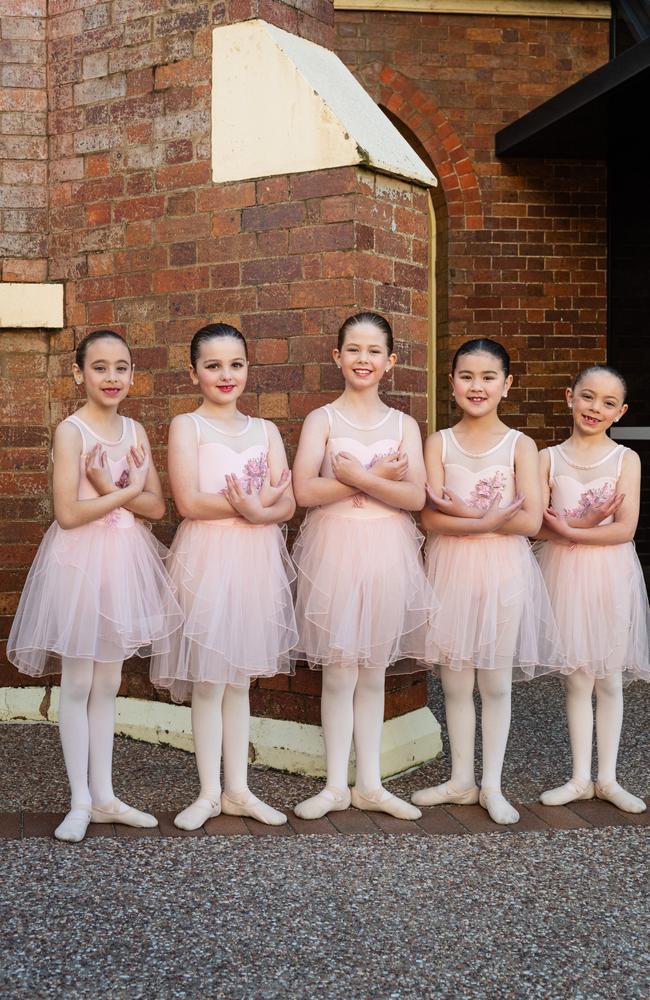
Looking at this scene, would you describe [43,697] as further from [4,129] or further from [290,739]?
[4,129]

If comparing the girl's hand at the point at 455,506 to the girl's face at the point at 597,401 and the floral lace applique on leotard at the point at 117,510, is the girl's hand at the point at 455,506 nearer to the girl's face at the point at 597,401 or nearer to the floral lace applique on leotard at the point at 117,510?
the girl's face at the point at 597,401

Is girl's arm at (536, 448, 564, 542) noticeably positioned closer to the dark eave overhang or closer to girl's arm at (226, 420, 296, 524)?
girl's arm at (226, 420, 296, 524)

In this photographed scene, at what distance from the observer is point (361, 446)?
4023 mm

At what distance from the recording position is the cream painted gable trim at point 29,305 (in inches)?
210

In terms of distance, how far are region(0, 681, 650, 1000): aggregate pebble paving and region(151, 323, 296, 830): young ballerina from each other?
33 cm

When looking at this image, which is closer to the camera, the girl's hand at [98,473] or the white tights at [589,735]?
the girl's hand at [98,473]

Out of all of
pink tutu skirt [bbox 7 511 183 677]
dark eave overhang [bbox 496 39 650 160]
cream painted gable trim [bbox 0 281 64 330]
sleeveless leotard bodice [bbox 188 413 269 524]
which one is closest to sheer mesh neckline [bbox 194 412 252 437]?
sleeveless leotard bodice [bbox 188 413 269 524]

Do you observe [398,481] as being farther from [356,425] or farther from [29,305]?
[29,305]

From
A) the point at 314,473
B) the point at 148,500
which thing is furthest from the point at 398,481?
the point at 148,500

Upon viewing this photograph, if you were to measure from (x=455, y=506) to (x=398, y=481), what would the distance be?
23 centimetres

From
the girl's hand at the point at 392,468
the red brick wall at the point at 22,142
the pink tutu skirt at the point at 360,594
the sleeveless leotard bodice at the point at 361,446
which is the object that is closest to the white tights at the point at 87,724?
the pink tutu skirt at the point at 360,594

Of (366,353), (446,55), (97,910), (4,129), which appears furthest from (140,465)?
(446,55)

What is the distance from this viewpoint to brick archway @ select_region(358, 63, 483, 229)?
845cm

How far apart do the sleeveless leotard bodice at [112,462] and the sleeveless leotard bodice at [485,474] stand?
118 cm
